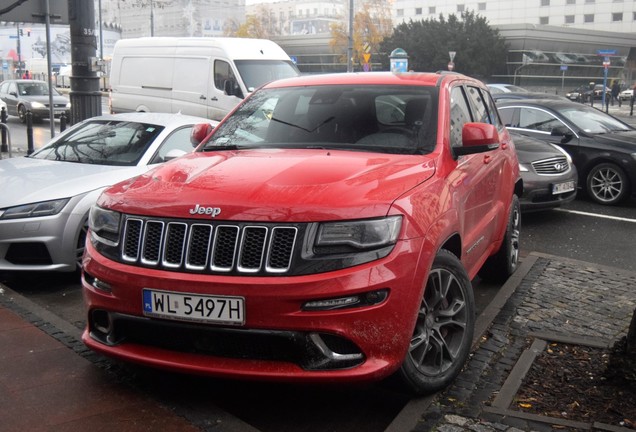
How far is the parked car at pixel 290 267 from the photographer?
123 inches

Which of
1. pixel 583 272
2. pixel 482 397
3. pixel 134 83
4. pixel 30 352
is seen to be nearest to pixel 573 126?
pixel 583 272

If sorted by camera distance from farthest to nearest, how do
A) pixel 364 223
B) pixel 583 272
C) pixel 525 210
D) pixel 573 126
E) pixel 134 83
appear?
pixel 134 83 → pixel 573 126 → pixel 525 210 → pixel 583 272 → pixel 364 223

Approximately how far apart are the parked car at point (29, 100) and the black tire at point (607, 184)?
1925cm

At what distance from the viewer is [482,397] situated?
3701 mm

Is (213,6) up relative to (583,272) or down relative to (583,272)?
up

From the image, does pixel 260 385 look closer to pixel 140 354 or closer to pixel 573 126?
pixel 140 354

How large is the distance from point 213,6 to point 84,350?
127m

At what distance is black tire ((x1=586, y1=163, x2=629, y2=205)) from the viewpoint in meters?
10.2

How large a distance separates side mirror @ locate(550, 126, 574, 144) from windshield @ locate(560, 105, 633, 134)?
190mm

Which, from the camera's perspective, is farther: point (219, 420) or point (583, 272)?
point (583, 272)

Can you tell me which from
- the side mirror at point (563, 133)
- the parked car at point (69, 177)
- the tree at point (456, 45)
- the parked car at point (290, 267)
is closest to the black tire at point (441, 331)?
the parked car at point (290, 267)

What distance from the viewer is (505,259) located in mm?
5938

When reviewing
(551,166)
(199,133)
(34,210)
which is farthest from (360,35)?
(199,133)

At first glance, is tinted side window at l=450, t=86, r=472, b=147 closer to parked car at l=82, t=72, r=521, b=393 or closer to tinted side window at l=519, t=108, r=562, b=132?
parked car at l=82, t=72, r=521, b=393
